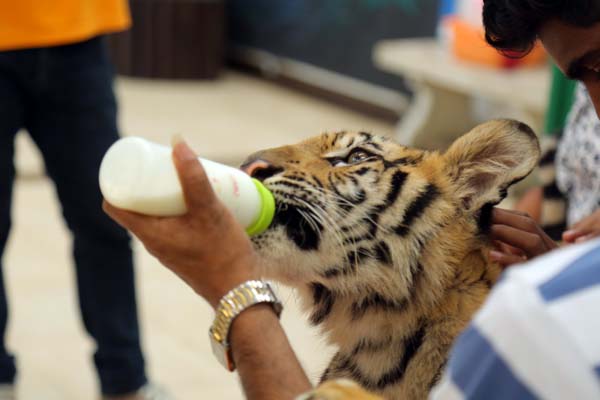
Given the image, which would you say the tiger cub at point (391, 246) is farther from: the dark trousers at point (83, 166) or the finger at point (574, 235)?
the dark trousers at point (83, 166)

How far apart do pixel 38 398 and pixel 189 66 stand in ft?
13.8

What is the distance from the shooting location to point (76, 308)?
3.41 m

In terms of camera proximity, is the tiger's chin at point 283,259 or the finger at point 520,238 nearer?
the tiger's chin at point 283,259

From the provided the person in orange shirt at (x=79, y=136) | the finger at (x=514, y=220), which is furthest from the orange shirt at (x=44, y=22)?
the finger at (x=514, y=220)

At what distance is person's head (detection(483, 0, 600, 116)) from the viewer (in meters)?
1.18

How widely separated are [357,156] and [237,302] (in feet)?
1.64

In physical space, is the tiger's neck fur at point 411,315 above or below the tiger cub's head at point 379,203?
below

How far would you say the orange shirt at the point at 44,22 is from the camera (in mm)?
2250

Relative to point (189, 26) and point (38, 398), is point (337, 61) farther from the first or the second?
point (38, 398)

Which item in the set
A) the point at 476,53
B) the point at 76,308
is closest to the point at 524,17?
the point at 76,308

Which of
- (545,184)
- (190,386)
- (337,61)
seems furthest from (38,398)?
(337,61)

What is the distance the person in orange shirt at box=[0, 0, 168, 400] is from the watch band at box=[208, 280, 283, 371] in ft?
4.23

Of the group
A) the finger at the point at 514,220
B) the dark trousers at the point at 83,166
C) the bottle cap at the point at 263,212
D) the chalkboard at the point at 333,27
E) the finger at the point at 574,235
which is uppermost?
the bottle cap at the point at 263,212

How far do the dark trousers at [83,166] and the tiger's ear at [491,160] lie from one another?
1.07m
